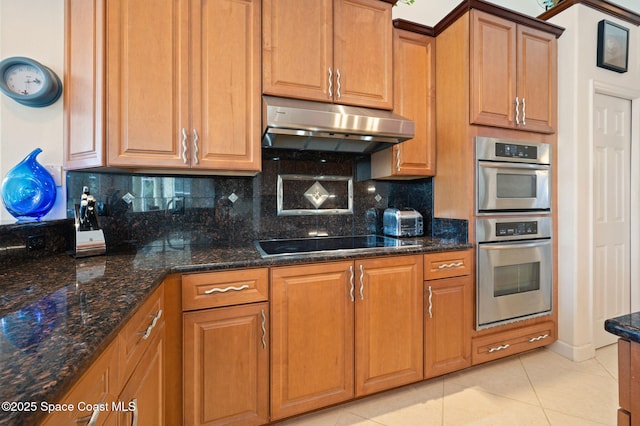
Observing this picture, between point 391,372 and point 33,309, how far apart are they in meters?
1.71

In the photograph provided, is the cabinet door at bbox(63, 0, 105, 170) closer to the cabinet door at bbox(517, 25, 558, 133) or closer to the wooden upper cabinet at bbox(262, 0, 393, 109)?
the wooden upper cabinet at bbox(262, 0, 393, 109)

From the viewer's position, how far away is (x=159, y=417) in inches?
46.4

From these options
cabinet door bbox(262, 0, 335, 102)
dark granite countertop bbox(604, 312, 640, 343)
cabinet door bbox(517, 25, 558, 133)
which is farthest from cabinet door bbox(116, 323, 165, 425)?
cabinet door bbox(517, 25, 558, 133)

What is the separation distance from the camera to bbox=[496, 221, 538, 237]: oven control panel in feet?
6.77

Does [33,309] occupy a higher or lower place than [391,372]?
higher

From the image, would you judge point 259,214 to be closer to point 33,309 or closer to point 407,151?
point 407,151

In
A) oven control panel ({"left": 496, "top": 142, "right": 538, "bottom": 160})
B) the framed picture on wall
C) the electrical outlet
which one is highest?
the framed picture on wall

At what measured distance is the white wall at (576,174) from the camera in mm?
2195

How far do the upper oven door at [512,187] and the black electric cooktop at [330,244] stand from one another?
639 mm

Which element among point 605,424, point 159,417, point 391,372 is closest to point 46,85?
point 159,417

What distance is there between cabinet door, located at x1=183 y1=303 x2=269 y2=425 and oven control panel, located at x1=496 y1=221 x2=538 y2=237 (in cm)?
171

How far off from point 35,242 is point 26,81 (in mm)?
881

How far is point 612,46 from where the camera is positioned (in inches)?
90.0

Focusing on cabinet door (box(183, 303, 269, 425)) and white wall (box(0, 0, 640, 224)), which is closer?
cabinet door (box(183, 303, 269, 425))
